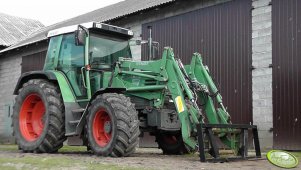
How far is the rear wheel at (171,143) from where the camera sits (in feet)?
30.8

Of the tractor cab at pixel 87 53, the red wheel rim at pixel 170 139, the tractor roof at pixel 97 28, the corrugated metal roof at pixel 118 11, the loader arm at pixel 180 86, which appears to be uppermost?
the corrugated metal roof at pixel 118 11

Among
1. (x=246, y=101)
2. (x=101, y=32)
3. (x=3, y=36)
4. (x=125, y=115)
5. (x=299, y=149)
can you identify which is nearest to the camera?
(x=125, y=115)

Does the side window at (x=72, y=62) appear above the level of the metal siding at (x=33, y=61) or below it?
below

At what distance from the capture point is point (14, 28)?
29922 mm

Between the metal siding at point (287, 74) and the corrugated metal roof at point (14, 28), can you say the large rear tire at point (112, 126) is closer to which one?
the metal siding at point (287, 74)

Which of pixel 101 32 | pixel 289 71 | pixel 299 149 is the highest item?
pixel 101 32

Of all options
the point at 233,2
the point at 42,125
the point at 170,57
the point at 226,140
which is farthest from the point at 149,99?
the point at 233,2

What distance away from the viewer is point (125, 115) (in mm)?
7785

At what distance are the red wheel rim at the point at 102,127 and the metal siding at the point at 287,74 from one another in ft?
16.6

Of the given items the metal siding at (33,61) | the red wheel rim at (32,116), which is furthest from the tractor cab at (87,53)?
the metal siding at (33,61)

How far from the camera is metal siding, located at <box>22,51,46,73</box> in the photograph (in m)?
20.6

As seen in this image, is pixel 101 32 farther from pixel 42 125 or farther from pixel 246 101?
pixel 246 101

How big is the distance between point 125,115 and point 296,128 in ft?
17.2

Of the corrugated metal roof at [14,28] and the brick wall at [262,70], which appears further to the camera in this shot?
the corrugated metal roof at [14,28]
